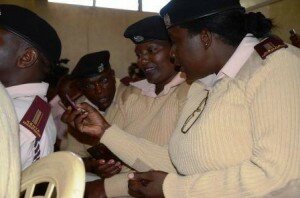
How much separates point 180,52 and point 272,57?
42 cm

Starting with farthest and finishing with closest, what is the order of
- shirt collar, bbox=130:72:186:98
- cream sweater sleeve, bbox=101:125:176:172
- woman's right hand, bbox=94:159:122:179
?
1. shirt collar, bbox=130:72:186:98
2. woman's right hand, bbox=94:159:122:179
3. cream sweater sleeve, bbox=101:125:176:172

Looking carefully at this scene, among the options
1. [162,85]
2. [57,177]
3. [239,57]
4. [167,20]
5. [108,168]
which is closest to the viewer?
[57,177]

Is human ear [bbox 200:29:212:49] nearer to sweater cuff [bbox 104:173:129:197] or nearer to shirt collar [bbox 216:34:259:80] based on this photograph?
shirt collar [bbox 216:34:259:80]

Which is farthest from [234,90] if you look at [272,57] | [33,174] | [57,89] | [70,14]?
[70,14]

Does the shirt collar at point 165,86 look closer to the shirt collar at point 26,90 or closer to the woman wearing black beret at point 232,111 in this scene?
the woman wearing black beret at point 232,111

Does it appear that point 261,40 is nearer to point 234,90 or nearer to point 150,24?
point 234,90

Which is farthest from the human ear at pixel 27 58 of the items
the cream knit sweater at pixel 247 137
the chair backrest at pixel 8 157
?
the chair backrest at pixel 8 157

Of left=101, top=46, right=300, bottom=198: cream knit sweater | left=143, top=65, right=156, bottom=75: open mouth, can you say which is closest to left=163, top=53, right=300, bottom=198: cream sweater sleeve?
left=101, top=46, right=300, bottom=198: cream knit sweater

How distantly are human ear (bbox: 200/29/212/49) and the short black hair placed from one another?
0.02 m

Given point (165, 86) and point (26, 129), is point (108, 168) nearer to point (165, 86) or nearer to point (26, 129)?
point (165, 86)

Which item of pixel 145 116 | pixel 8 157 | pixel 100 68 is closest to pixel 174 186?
pixel 8 157

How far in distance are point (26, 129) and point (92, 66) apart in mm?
1702

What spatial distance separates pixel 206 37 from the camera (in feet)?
4.45

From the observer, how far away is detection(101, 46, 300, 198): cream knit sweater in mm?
1026
